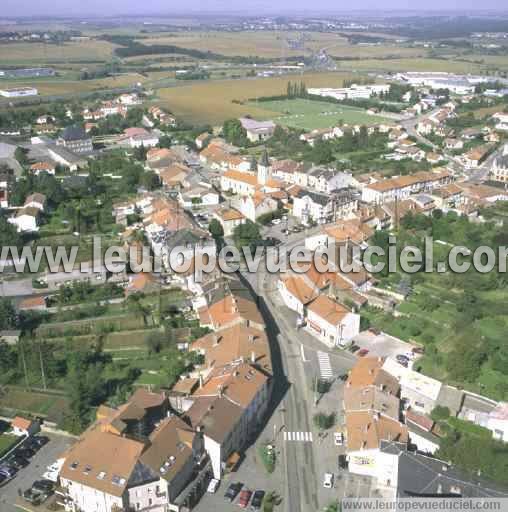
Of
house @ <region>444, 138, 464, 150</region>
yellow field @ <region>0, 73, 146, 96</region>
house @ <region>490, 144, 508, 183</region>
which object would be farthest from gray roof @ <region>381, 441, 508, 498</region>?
yellow field @ <region>0, 73, 146, 96</region>

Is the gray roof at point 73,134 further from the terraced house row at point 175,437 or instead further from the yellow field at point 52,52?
the yellow field at point 52,52

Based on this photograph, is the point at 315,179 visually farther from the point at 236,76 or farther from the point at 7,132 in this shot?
the point at 236,76

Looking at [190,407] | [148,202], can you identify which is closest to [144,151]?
[148,202]

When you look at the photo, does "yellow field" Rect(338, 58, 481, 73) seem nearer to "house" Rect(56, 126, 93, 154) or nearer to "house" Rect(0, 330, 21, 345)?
"house" Rect(56, 126, 93, 154)

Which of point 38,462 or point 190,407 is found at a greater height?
point 190,407

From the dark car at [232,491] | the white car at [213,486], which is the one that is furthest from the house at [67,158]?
the dark car at [232,491]

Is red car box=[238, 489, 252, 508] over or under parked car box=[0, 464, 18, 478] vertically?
over
